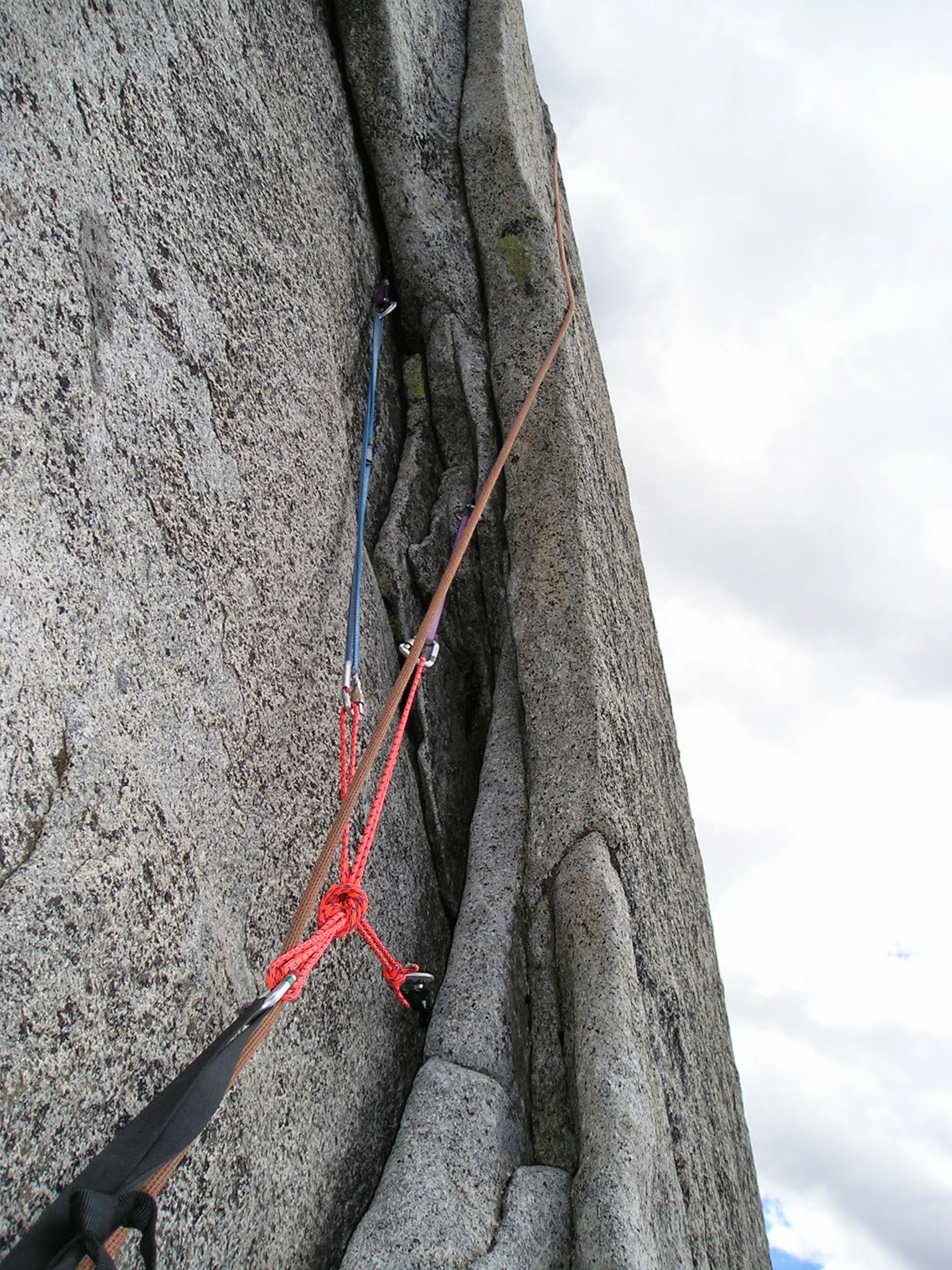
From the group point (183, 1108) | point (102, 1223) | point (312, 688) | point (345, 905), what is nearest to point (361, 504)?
point (312, 688)

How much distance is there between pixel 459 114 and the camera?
420cm

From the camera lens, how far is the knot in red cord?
6.09 feet

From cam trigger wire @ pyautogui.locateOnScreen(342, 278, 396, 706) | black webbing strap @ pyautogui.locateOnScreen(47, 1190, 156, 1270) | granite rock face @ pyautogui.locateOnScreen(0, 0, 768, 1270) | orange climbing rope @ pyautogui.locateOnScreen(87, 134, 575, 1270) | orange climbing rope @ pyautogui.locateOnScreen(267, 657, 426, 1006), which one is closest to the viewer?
black webbing strap @ pyautogui.locateOnScreen(47, 1190, 156, 1270)

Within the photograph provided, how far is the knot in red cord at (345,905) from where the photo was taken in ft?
6.09

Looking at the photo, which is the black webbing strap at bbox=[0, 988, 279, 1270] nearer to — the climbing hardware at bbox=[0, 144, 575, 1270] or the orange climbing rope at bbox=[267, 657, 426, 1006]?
the climbing hardware at bbox=[0, 144, 575, 1270]

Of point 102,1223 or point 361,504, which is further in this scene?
point 361,504

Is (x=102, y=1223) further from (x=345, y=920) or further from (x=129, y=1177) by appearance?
(x=345, y=920)

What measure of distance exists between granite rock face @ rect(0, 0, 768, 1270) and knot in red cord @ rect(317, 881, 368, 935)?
34 cm

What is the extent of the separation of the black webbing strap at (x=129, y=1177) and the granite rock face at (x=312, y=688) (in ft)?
1.54

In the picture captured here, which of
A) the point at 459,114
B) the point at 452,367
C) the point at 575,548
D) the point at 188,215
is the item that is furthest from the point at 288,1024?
the point at 459,114

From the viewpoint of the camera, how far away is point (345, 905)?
1880mm

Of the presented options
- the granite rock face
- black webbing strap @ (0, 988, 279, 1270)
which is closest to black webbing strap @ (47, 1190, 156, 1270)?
black webbing strap @ (0, 988, 279, 1270)

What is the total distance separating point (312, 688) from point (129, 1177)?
156 centimetres

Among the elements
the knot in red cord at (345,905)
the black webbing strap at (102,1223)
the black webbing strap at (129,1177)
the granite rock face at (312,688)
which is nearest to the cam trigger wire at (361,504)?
the granite rock face at (312,688)
